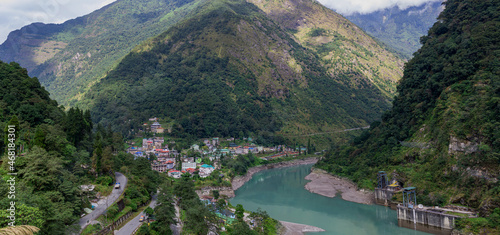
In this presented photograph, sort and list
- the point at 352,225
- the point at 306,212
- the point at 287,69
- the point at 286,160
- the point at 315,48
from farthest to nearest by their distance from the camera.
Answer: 1. the point at 315,48
2. the point at 287,69
3. the point at 286,160
4. the point at 306,212
5. the point at 352,225

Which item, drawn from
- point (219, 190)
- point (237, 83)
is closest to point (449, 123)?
point (219, 190)

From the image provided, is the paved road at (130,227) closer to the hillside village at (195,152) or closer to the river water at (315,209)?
the river water at (315,209)

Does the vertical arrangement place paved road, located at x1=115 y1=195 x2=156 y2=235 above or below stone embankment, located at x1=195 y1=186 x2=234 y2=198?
above

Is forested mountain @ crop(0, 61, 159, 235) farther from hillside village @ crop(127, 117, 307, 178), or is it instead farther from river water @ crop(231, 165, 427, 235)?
river water @ crop(231, 165, 427, 235)

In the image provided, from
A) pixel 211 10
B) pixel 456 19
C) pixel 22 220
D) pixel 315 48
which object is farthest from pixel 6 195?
pixel 315 48

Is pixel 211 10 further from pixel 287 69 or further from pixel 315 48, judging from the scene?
A: pixel 315 48

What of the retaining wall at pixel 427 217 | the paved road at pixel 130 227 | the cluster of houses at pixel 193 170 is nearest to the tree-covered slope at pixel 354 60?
the cluster of houses at pixel 193 170

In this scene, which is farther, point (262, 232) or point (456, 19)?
point (456, 19)

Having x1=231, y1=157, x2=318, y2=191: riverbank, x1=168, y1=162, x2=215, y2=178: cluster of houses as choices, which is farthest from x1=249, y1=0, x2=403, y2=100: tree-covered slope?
x1=168, y1=162, x2=215, y2=178: cluster of houses
